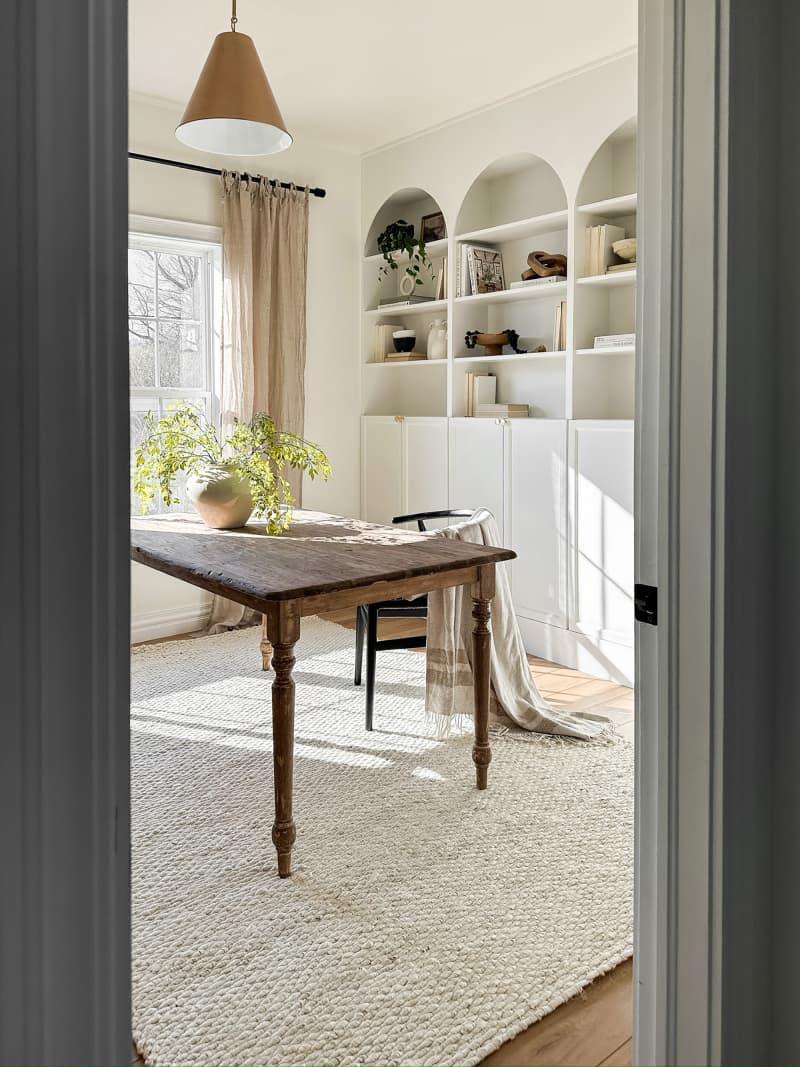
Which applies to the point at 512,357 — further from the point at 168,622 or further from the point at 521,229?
the point at 168,622

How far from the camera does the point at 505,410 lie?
4.54 m

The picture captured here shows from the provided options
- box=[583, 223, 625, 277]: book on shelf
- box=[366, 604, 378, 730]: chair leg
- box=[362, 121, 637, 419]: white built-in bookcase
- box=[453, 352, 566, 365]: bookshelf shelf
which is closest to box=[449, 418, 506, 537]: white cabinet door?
box=[362, 121, 637, 419]: white built-in bookcase

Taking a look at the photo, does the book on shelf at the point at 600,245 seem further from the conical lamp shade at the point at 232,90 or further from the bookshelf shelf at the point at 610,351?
the conical lamp shade at the point at 232,90

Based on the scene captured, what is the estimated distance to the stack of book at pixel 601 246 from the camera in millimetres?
4055

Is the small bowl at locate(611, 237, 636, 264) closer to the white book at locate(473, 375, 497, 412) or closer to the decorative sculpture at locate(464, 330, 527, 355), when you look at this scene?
the decorative sculpture at locate(464, 330, 527, 355)

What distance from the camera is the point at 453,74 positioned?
13.4 ft

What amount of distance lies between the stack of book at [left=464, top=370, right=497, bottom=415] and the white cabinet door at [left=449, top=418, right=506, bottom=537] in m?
0.13

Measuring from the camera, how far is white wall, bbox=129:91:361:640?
178 inches
